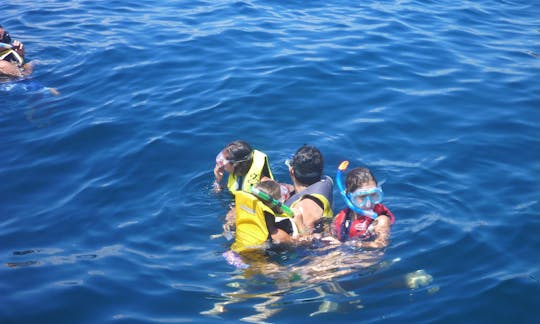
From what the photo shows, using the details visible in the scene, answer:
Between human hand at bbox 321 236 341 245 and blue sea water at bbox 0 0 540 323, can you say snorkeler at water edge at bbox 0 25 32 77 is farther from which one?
human hand at bbox 321 236 341 245

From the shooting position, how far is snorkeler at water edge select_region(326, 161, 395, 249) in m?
6.23

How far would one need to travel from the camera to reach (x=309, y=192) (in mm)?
6715

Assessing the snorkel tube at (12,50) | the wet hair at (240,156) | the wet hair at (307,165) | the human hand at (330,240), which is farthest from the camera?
the snorkel tube at (12,50)

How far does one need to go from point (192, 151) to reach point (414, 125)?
3.72 m

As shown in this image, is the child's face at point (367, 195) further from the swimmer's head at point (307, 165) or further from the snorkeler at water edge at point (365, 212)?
the swimmer's head at point (307, 165)

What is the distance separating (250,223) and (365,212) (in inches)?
50.4

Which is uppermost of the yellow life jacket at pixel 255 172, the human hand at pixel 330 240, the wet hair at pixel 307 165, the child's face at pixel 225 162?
the child's face at pixel 225 162

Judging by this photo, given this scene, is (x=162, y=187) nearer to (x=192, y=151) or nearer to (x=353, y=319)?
(x=192, y=151)

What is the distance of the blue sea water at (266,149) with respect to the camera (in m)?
5.66

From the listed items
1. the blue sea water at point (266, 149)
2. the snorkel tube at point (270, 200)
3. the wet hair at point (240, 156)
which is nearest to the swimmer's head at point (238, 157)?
the wet hair at point (240, 156)

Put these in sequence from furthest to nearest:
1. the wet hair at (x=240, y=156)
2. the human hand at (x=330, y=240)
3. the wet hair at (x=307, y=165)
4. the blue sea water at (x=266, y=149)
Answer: the wet hair at (x=240, y=156) → the wet hair at (x=307, y=165) → the human hand at (x=330, y=240) → the blue sea water at (x=266, y=149)

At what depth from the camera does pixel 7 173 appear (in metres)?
8.23

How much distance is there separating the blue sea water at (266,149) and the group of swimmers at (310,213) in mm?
259

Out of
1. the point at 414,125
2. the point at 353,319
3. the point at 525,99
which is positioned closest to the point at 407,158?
the point at 414,125
